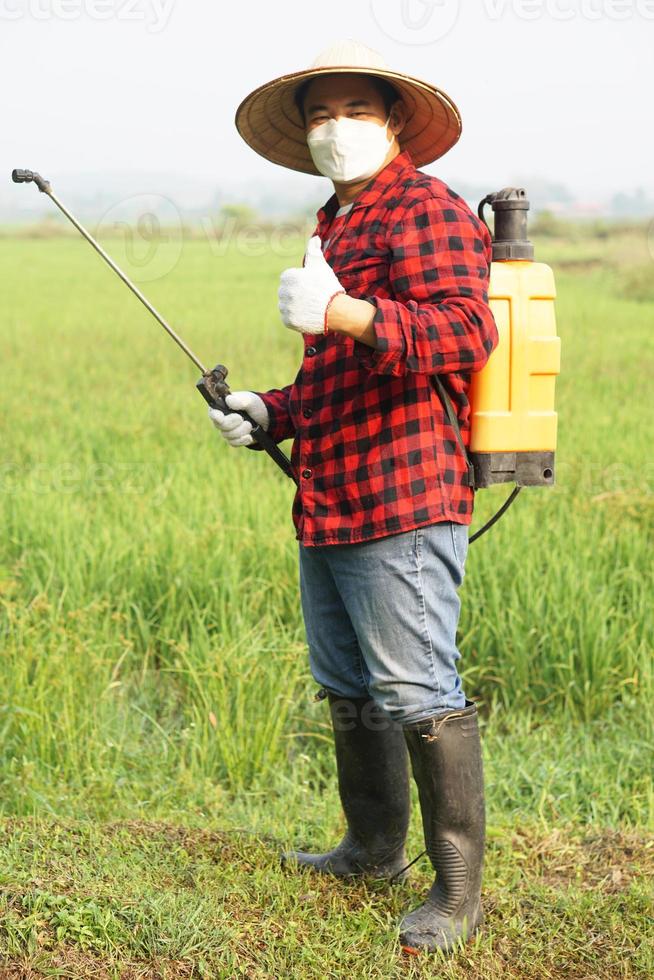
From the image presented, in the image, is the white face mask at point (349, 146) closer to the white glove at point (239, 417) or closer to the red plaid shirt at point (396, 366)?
the red plaid shirt at point (396, 366)

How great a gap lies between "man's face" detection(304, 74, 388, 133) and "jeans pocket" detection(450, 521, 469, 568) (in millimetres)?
863

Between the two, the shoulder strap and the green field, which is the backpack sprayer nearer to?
the shoulder strap

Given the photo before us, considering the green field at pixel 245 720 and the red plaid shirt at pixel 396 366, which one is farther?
the green field at pixel 245 720

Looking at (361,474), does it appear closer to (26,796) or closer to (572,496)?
(26,796)

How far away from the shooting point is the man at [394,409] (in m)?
2.19

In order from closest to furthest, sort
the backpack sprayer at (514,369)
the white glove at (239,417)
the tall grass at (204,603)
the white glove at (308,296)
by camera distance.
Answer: the white glove at (308,296) < the backpack sprayer at (514,369) < the white glove at (239,417) < the tall grass at (204,603)

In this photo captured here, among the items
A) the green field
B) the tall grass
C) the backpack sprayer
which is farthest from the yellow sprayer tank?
the tall grass

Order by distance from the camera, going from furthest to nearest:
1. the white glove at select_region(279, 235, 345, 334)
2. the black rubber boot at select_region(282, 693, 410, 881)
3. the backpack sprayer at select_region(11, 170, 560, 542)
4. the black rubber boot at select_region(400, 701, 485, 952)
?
the black rubber boot at select_region(282, 693, 410, 881)
the black rubber boot at select_region(400, 701, 485, 952)
the backpack sprayer at select_region(11, 170, 560, 542)
the white glove at select_region(279, 235, 345, 334)

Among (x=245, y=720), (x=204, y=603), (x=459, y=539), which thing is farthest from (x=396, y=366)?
(x=204, y=603)

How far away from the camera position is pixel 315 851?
2.96 m

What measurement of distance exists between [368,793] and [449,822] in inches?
12.3

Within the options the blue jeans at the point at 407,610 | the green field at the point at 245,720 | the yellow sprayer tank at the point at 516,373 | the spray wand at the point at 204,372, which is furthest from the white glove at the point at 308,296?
the green field at the point at 245,720

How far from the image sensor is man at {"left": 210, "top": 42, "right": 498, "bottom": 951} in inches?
86.1

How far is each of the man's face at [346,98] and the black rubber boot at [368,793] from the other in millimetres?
1298
